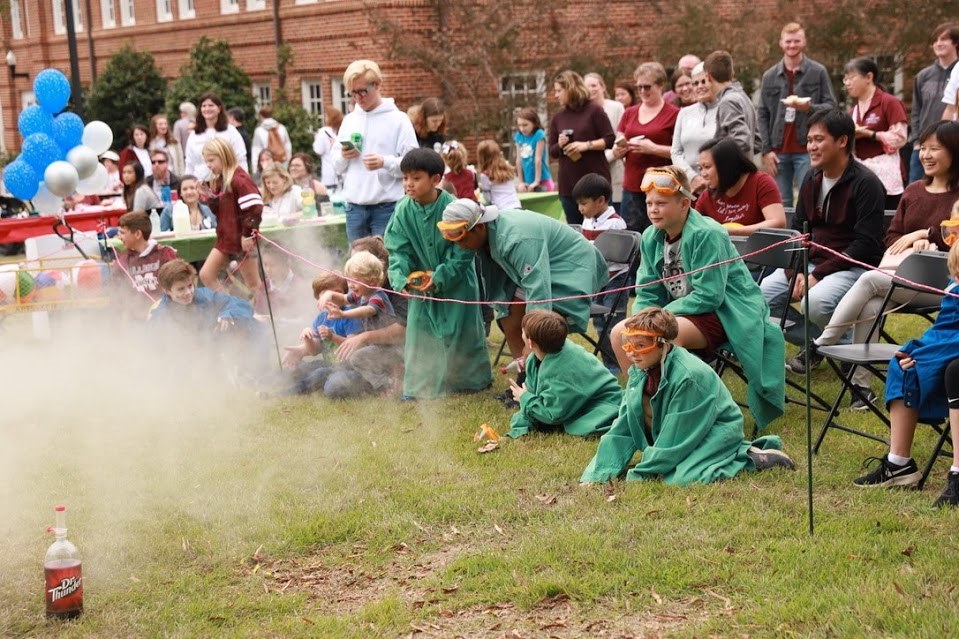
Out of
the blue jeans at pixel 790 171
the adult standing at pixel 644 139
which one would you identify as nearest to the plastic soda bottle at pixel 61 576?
the adult standing at pixel 644 139

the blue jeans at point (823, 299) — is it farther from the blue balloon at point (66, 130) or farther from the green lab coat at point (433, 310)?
the blue balloon at point (66, 130)

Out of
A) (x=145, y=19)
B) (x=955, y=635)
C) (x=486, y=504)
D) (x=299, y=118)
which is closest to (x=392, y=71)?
(x=299, y=118)

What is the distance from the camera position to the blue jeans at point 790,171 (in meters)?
9.51

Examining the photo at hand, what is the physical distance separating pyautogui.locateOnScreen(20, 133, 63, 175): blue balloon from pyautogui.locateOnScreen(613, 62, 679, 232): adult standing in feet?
Answer: 16.2

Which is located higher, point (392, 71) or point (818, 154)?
point (392, 71)

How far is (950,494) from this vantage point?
4.80 metres

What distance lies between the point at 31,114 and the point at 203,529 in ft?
21.3

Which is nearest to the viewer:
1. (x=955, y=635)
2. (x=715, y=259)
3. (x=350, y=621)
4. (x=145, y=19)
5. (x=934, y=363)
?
(x=955, y=635)

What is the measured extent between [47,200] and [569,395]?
20.5ft

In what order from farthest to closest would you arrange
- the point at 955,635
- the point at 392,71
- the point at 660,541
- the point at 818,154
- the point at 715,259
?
the point at 392,71
the point at 818,154
the point at 715,259
the point at 660,541
the point at 955,635

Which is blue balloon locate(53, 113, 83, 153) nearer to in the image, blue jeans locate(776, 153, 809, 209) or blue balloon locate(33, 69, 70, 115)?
blue balloon locate(33, 69, 70, 115)

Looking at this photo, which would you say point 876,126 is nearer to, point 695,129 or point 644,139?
point 695,129

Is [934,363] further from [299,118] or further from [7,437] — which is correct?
[299,118]

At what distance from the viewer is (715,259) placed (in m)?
5.95
